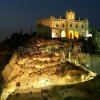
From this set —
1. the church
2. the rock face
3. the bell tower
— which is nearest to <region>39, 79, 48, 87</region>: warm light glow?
the rock face

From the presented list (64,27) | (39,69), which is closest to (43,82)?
(39,69)

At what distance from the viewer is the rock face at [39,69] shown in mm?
74625

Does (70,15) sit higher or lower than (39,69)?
higher

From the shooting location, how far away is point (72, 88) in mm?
68812

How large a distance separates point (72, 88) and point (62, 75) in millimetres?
6556

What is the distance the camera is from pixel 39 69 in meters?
79.6

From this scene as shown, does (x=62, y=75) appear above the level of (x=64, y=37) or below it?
below

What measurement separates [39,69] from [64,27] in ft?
73.2

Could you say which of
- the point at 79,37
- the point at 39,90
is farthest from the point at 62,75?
the point at 79,37

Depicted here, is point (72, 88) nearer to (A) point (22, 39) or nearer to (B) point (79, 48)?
(B) point (79, 48)

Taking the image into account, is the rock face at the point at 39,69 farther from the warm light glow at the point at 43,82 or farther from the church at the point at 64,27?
the church at the point at 64,27

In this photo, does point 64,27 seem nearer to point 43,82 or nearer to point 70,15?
point 70,15

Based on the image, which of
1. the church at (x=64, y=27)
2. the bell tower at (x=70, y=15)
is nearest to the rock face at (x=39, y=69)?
the church at (x=64, y=27)

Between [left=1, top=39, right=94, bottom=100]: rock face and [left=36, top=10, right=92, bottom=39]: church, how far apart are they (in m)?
7.11
